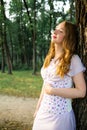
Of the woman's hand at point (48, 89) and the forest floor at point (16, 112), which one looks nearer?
the woman's hand at point (48, 89)

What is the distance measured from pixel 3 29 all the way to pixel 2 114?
22092 millimetres

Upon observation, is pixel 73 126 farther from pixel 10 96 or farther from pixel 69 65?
pixel 10 96

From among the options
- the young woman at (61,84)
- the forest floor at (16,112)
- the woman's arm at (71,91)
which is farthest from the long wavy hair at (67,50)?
the forest floor at (16,112)

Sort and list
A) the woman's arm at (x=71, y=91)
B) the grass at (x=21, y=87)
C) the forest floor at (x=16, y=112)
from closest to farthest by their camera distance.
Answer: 1. the woman's arm at (x=71, y=91)
2. the forest floor at (x=16, y=112)
3. the grass at (x=21, y=87)

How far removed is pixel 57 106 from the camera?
153 inches

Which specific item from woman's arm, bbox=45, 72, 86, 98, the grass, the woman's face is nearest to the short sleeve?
woman's arm, bbox=45, 72, 86, 98

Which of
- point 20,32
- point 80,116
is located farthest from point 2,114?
A: point 20,32

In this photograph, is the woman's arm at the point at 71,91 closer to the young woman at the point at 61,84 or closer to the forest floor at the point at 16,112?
the young woman at the point at 61,84

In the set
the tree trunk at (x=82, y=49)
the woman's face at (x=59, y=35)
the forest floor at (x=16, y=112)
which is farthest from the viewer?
the forest floor at (x=16, y=112)

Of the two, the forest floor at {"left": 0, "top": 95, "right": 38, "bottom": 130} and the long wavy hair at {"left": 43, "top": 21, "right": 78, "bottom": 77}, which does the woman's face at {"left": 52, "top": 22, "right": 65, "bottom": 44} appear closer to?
the long wavy hair at {"left": 43, "top": 21, "right": 78, "bottom": 77}

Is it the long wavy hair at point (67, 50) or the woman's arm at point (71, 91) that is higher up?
the long wavy hair at point (67, 50)

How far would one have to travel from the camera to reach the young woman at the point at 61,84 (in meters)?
3.82

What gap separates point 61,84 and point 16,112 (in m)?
6.78

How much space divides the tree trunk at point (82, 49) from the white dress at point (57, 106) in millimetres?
350
